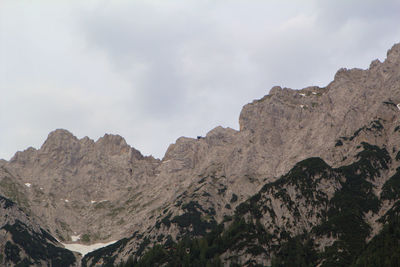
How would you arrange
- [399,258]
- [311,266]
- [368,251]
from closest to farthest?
[399,258] → [368,251] → [311,266]

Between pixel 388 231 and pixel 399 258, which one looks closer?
pixel 399 258

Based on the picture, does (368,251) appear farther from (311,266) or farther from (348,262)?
(311,266)

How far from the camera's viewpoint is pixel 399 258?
161625 mm

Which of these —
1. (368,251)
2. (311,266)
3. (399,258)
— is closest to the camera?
(399,258)

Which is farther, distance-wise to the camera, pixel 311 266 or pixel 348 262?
pixel 311 266

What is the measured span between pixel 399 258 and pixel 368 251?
1957 centimetres

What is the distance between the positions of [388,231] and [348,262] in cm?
2246

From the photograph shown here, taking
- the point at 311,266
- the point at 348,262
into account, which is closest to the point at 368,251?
the point at 348,262

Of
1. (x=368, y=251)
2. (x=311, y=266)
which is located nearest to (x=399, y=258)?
(x=368, y=251)

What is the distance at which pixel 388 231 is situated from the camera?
19062 centimetres

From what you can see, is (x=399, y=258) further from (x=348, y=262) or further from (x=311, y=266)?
(x=311, y=266)

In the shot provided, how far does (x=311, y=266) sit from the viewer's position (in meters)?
198

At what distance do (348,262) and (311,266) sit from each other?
59.4 feet

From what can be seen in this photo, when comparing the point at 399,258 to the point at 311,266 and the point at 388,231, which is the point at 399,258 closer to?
the point at 388,231
